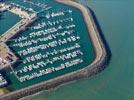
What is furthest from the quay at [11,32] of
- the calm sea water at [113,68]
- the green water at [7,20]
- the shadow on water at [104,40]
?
the shadow on water at [104,40]

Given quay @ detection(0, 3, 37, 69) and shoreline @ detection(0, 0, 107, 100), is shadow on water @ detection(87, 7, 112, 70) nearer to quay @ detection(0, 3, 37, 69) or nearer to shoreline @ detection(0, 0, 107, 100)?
shoreline @ detection(0, 0, 107, 100)

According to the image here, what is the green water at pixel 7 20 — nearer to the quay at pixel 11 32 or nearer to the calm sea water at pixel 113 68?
the quay at pixel 11 32

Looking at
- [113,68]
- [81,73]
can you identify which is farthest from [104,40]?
[81,73]

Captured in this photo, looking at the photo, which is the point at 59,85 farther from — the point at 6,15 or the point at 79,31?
the point at 6,15

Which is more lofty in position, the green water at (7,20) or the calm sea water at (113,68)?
the green water at (7,20)

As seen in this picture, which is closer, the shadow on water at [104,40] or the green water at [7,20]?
A: the shadow on water at [104,40]

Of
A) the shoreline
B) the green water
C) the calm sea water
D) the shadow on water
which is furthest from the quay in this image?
the shadow on water

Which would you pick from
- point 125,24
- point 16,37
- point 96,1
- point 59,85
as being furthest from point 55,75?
point 96,1

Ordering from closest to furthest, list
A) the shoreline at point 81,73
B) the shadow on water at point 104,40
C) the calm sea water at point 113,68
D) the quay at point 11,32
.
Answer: the shoreline at point 81,73
the calm sea water at point 113,68
the quay at point 11,32
the shadow on water at point 104,40
